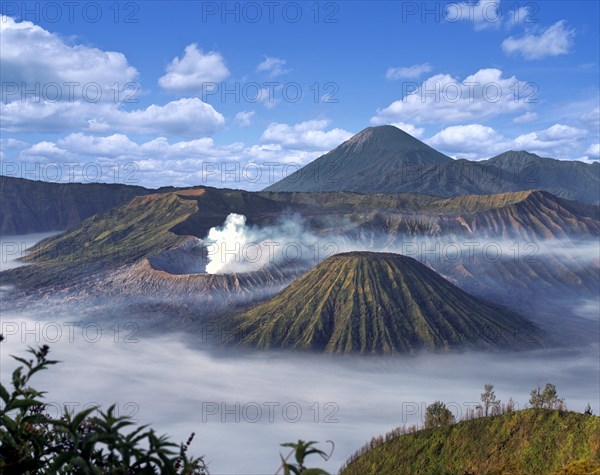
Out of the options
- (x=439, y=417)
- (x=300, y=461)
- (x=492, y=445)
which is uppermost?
(x=300, y=461)

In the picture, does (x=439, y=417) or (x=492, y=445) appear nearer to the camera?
(x=492, y=445)

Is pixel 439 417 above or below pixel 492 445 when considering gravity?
below

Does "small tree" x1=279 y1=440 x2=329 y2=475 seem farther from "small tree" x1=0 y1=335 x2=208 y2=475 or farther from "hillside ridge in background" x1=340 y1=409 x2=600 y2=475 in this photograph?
"hillside ridge in background" x1=340 y1=409 x2=600 y2=475

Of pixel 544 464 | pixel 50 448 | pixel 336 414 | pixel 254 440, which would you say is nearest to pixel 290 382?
pixel 336 414

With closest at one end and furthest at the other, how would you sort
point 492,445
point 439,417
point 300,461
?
1. point 300,461
2. point 492,445
3. point 439,417

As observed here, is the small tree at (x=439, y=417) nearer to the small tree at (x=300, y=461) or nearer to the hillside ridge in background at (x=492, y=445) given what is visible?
the hillside ridge in background at (x=492, y=445)

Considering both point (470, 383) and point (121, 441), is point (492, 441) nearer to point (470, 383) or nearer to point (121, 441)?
point (121, 441)

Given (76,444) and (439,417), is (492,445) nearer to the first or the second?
(439,417)

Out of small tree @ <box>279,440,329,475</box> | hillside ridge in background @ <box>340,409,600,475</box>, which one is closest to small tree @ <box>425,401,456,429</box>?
hillside ridge in background @ <box>340,409,600,475</box>

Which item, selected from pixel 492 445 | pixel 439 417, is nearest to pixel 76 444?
pixel 492 445
